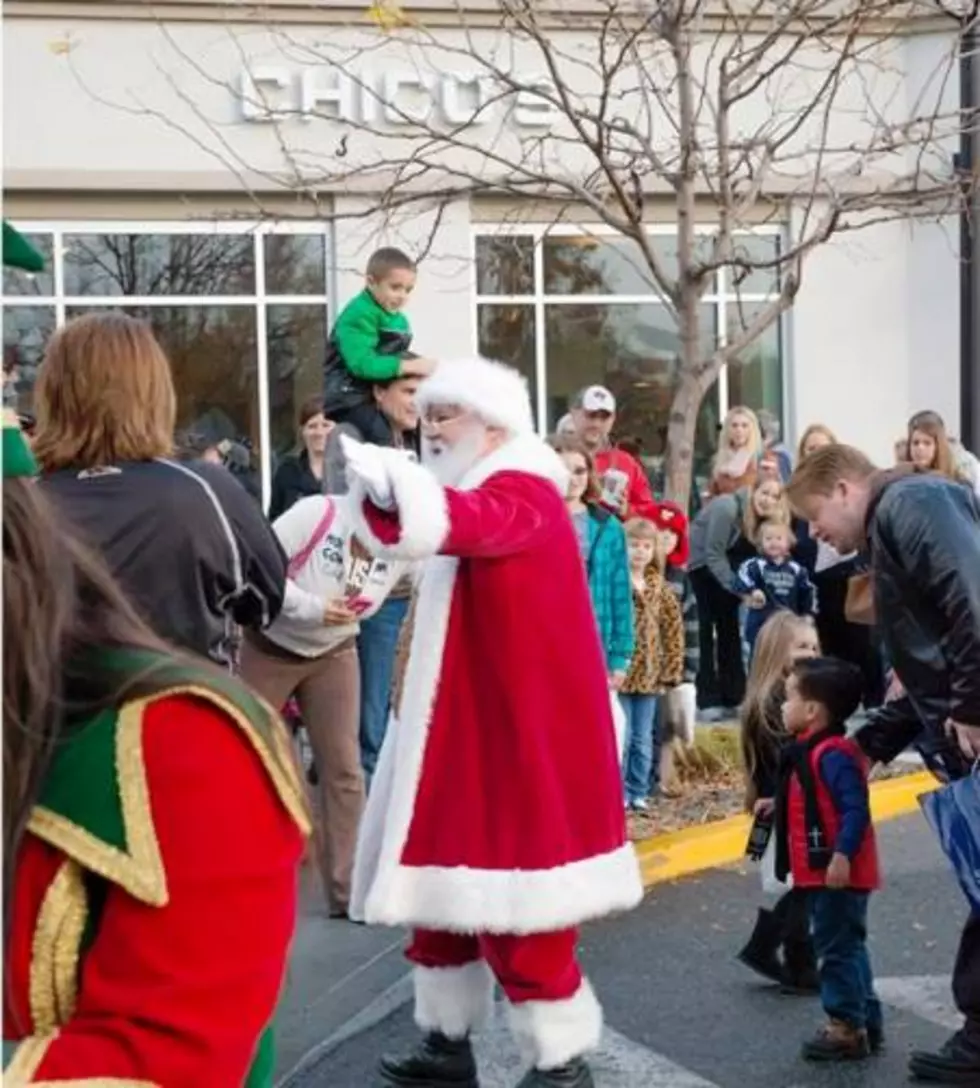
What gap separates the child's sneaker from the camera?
17.8 feet

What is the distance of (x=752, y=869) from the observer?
7801 millimetres

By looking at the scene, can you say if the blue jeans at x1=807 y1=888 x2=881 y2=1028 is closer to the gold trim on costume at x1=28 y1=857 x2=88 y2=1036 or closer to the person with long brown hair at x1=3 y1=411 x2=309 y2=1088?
the person with long brown hair at x1=3 y1=411 x2=309 y2=1088

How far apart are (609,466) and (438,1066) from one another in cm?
472

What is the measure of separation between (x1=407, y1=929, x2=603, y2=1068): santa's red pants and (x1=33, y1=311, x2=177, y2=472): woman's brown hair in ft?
5.10

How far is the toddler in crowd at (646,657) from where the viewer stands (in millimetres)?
8508

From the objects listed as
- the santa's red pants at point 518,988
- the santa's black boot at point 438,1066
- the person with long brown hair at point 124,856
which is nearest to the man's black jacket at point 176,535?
the santa's red pants at point 518,988

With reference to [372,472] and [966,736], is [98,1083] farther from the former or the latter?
[966,736]

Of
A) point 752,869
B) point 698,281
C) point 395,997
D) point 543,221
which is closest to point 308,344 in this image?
point 543,221

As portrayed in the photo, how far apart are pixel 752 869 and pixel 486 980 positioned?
2.89 metres

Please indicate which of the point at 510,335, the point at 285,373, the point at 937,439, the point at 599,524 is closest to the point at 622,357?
the point at 510,335

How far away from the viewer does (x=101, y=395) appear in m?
4.23

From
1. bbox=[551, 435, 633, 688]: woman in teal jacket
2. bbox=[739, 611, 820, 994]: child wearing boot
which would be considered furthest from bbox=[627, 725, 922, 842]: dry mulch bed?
bbox=[739, 611, 820, 994]: child wearing boot

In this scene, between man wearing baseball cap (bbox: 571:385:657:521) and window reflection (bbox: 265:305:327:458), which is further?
window reflection (bbox: 265:305:327:458)

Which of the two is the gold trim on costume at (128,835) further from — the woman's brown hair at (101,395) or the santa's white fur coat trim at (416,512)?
→ the santa's white fur coat trim at (416,512)
